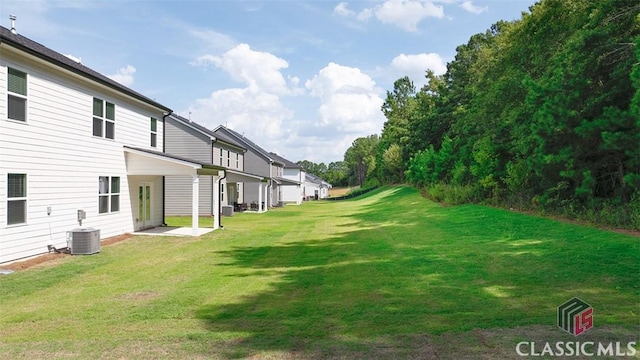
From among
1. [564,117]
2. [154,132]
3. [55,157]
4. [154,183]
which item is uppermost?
[154,132]

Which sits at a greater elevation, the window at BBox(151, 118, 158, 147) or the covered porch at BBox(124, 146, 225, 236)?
the window at BBox(151, 118, 158, 147)

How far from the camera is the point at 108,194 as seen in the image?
1543 cm

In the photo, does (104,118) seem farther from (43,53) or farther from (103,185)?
(43,53)

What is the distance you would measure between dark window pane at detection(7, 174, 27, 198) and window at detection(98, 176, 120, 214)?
3.87m

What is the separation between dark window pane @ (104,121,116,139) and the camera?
15.3m

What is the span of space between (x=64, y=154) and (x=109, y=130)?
115 inches

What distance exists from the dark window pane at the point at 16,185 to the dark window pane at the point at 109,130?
14.7ft

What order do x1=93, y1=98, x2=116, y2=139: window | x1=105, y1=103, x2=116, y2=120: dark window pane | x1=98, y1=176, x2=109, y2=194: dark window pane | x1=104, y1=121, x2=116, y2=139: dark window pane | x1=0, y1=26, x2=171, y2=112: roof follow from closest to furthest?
x1=0, y1=26, x2=171, y2=112: roof < x1=93, y1=98, x2=116, y2=139: window < x1=98, y1=176, x2=109, y2=194: dark window pane < x1=104, y1=121, x2=116, y2=139: dark window pane < x1=105, y1=103, x2=116, y2=120: dark window pane

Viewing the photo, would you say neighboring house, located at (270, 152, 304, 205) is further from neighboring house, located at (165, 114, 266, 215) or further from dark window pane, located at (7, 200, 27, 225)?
dark window pane, located at (7, 200, 27, 225)

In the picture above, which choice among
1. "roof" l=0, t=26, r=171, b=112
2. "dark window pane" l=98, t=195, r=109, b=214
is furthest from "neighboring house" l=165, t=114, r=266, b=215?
"dark window pane" l=98, t=195, r=109, b=214

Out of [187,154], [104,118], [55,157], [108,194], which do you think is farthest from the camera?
[187,154]

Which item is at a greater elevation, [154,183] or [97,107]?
[97,107]

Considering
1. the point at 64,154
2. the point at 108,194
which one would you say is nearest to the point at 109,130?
the point at 108,194

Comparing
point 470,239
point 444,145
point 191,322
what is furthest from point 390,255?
point 444,145
